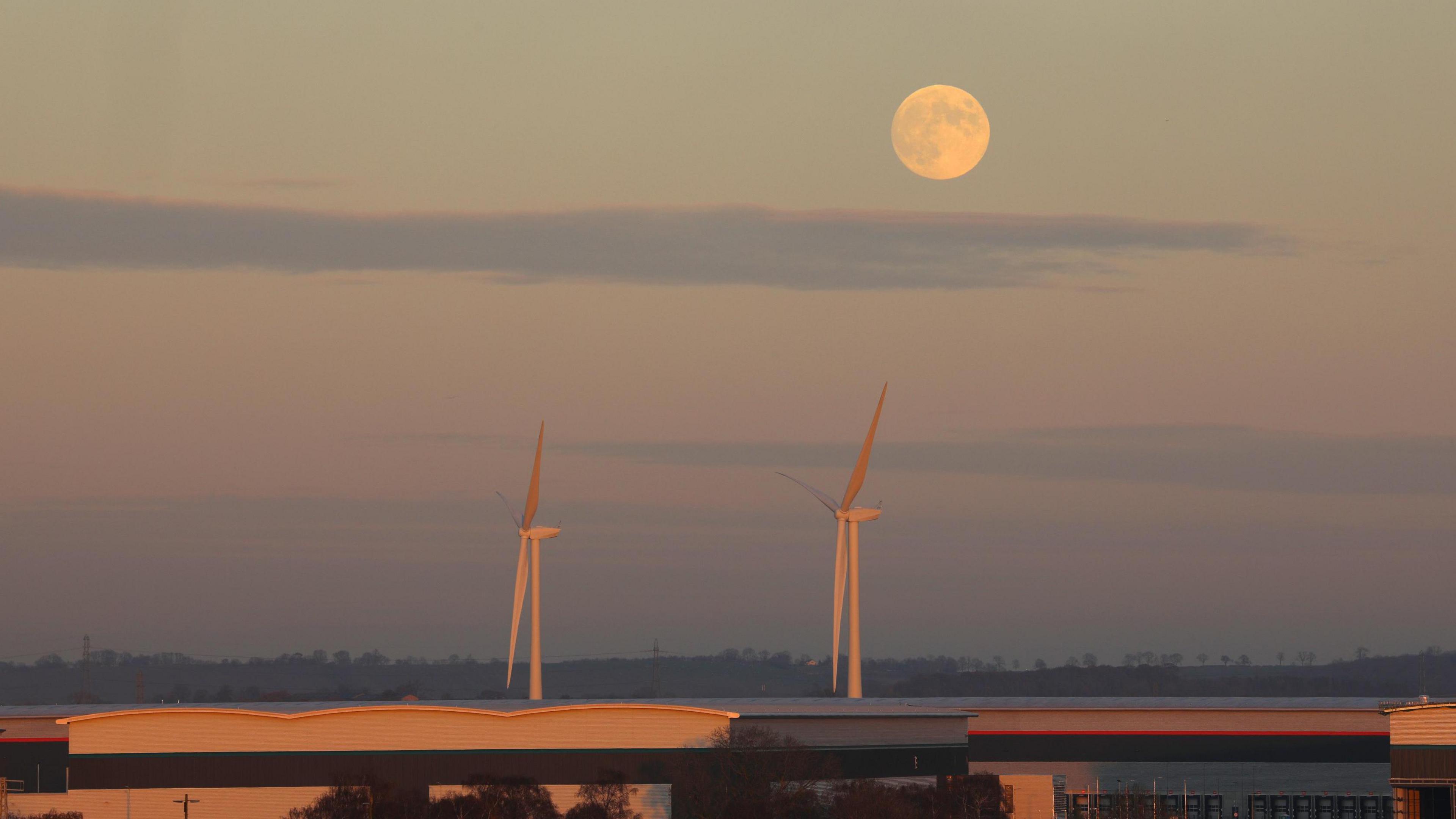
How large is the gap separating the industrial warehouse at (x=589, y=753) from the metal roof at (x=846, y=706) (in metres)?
0.34

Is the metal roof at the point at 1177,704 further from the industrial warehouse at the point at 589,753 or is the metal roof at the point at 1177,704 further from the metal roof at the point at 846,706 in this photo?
the industrial warehouse at the point at 589,753

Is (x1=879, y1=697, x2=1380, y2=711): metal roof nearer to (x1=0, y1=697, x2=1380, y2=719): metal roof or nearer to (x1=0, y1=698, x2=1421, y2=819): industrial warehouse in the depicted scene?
(x1=0, y1=697, x2=1380, y2=719): metal roof

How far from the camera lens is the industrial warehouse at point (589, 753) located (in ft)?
285

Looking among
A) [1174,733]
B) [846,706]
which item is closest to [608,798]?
[846,706]

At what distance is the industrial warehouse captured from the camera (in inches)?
3415

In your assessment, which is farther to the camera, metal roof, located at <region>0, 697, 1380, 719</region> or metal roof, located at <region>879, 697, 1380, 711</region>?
metal roof, located at <region>879, 697, 1380, 711</region>

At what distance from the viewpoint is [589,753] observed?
86.5 meters

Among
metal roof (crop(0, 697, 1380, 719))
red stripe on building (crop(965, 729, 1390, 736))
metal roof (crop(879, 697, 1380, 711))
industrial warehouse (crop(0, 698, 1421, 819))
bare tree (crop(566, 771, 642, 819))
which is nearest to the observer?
bare tree (crop(566, 771, 642, 819))

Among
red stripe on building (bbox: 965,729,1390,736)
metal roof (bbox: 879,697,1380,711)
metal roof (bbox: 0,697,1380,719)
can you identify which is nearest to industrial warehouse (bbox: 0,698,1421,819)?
red stripe on building (bbox: 965,729,1390,736)

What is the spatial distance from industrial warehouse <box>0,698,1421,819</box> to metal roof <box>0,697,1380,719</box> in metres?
0.34

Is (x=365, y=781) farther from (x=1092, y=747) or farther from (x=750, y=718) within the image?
(x=1092, y=747)

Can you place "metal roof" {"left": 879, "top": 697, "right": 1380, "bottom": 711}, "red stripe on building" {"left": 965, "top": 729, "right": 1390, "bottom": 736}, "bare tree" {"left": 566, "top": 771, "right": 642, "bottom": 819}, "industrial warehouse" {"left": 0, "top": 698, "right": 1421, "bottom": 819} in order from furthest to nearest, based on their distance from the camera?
"metal roof" {"left": 879, "top": 697, "right": 1380, "bottom": 711}, "red stripe on building" {"left": 965, "top": 729, "right": 1390, "bottom": 736}, "industrial warehouse" {"left": 0, "top": 698, "right": 1421, "bottom": 819}, "bare tree" {"left": 566, "top": 771, "right": 642, "bottom": 819}

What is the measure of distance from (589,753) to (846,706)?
17178mm

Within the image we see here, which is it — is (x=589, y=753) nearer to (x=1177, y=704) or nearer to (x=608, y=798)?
(x=608, y=798)
